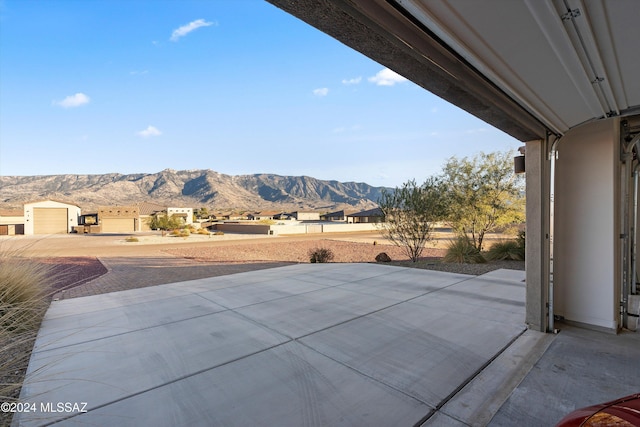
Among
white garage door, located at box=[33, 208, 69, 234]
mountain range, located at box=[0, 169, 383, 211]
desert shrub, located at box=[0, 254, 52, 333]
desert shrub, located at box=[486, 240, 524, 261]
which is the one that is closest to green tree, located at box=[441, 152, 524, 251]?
desert shrub, located at box=[486, 240, 524, 261]

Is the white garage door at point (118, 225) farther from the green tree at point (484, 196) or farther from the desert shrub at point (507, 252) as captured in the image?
the desert shrub at point (507, 252)

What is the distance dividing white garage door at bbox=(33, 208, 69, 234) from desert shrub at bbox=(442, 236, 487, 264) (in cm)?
4956

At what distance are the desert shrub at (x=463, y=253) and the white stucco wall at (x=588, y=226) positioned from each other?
633cm

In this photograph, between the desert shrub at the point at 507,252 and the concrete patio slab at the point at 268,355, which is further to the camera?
the desert shrub at the point at 507,252

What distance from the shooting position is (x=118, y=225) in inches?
1694

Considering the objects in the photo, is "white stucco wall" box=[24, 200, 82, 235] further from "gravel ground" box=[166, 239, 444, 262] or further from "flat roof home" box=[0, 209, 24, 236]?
"gravel ground" box=[166, 239, 444, 262]

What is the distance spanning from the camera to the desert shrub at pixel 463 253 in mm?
10461

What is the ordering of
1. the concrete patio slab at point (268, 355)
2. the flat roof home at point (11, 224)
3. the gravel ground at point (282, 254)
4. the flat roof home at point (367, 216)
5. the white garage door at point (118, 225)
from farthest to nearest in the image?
the white garage door at point (118, 225) → the flat roof home at point (11, 224) → the gravel ground at point (282, 254) → the flat roof home at point (367, 216) → the concrete patio slab at point (268, 355)

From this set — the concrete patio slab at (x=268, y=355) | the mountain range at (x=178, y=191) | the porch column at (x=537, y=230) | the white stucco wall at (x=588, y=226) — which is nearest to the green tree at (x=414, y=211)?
the concrete patio slab at (x=268, y=355)

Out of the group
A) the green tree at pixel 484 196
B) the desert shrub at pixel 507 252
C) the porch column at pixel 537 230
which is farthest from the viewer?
the green tree at pixel 484 196

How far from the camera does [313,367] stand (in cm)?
312

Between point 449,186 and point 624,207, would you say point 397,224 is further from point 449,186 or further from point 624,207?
point 624,207

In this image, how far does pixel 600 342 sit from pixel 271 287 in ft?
17.9

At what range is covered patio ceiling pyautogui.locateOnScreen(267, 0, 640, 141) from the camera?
172 centimetres
